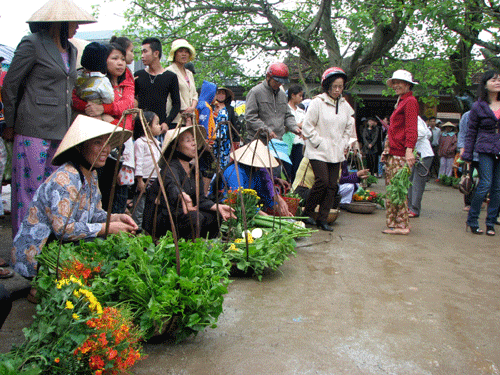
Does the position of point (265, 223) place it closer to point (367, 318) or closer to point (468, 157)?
point (367, 318)

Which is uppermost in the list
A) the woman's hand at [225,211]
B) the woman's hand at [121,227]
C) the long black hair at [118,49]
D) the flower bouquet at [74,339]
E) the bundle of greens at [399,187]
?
the long black hair at [118,49]

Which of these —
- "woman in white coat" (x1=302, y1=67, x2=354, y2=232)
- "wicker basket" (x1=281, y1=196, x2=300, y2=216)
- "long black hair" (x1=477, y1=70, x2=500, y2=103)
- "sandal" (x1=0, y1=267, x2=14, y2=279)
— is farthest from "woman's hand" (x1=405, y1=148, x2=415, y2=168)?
"sandal" (x1=0, y1=267, x2=14, y2=279)

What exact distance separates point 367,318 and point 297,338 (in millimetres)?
581

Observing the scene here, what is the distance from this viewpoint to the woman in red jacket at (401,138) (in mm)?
5297

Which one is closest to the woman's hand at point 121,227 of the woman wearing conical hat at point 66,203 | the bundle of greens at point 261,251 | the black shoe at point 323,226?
the woman wearing conical hat at point 66,203

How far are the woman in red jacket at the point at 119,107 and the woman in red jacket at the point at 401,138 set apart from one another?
2914 mm

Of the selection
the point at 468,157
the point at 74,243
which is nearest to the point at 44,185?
the point at 74,243

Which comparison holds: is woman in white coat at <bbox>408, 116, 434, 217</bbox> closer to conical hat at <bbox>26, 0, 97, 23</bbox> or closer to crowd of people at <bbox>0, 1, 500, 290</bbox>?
crowd of people at <bbox>0, 1, 500, 290</bbox>

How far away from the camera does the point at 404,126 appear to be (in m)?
5.45

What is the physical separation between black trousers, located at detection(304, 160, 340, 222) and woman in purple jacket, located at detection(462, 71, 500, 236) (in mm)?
1625

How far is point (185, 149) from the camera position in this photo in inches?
151

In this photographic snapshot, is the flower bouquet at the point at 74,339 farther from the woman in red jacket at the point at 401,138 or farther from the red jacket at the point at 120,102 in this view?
the woman in red jacket at the point at 401,138

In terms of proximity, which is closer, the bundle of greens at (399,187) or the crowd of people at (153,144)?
the crowd of people at (153,144)

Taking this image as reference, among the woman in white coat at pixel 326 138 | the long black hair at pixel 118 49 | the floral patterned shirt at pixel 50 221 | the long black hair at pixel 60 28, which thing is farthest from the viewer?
the woman in white coat at pixel 326 138
